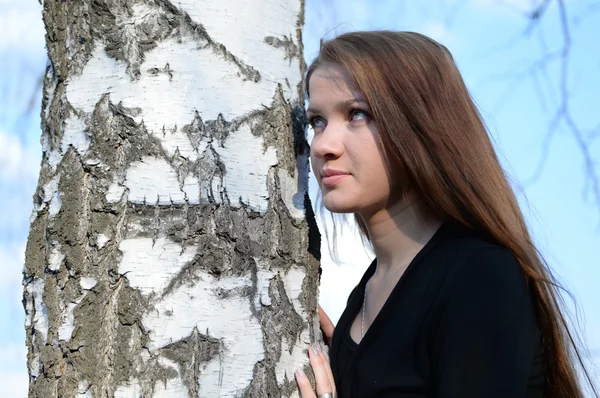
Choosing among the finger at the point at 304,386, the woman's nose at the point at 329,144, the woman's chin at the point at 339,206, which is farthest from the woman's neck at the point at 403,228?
the finger at the point at 304,386

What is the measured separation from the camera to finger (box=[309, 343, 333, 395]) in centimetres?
177

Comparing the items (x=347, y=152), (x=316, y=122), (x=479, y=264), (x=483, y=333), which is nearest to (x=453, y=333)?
(x=483, y=333)

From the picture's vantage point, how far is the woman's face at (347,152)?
70.0 inches

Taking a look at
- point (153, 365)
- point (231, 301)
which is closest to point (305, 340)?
point (231, 301)

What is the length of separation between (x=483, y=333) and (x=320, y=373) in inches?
17.0

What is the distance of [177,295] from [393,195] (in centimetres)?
61

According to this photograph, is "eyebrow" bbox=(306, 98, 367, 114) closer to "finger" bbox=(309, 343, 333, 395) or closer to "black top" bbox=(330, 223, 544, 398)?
"black top" bbox=(330, 223, 544, 398)

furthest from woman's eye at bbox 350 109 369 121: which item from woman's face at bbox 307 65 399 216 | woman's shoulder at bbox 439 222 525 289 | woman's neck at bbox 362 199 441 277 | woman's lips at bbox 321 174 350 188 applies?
woman's shoulder at bbox 439 222 525 289

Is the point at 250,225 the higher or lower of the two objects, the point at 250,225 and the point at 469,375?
the higher

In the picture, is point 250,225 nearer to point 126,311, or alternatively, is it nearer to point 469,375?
point 126,311

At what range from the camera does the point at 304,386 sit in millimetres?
1715

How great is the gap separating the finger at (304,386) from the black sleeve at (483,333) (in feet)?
1.00

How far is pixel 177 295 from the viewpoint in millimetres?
1544

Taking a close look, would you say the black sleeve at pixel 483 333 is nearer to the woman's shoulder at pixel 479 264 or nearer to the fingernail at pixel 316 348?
the woman's shoulder at pixel 479 264
